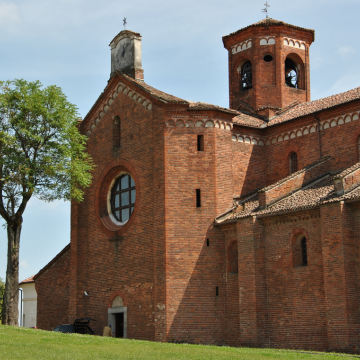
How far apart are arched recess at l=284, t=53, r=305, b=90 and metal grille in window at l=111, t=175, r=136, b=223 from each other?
35.5 ft

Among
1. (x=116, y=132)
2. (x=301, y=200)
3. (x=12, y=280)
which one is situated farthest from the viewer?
(x=116, y=132)

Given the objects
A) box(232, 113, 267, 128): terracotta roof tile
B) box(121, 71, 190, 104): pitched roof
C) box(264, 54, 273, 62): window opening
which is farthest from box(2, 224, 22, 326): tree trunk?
box(264, 54, 273, 62): window opening

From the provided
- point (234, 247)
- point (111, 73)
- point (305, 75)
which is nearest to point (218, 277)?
point (234, 247)

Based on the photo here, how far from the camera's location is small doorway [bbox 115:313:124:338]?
26.2m

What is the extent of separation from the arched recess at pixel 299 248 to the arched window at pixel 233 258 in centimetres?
278

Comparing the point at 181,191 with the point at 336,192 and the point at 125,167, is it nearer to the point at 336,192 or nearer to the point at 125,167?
the point at 125,167

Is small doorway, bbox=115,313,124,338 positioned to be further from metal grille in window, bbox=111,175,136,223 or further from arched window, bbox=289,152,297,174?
arched window, bbox=289,152,297,174

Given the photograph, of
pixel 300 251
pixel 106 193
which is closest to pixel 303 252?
pixel 300 251

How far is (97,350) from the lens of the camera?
16609 mm

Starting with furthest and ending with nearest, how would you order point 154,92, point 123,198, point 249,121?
point 249,121, point 123,198, point 154,92

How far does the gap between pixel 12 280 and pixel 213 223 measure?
7962 mm

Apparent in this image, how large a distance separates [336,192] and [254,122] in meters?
8.33

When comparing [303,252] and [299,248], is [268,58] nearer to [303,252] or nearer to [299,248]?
[299,248]

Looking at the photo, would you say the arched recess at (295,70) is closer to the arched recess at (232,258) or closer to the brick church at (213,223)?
the brick church at (213,223)
